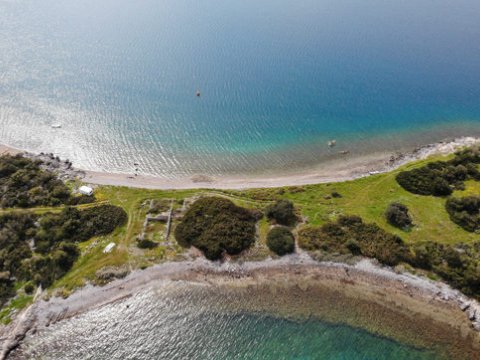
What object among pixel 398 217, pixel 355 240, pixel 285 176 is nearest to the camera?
pixel 355 240

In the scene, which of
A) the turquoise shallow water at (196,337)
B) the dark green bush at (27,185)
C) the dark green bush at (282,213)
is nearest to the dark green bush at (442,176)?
the dark green bush at (282,213)

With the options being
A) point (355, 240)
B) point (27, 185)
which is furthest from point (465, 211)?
point (27, 185)

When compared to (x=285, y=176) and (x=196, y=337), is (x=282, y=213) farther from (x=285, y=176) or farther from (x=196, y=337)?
(x=196, y=337)

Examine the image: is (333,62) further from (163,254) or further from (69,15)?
(69,15)

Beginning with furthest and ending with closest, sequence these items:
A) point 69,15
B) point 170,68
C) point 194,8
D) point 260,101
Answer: point 194,8 → point 69,15 → point 170,68 → point 260,101

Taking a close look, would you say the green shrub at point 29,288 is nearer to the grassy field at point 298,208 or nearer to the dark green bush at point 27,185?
the grassy field at point 298,208

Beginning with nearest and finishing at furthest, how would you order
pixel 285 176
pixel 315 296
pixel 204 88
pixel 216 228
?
pixel 315 296
pixel 216 228
pixel 285 176
pixel 204 88

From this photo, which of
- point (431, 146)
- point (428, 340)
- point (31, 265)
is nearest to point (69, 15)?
point (31, 265)
